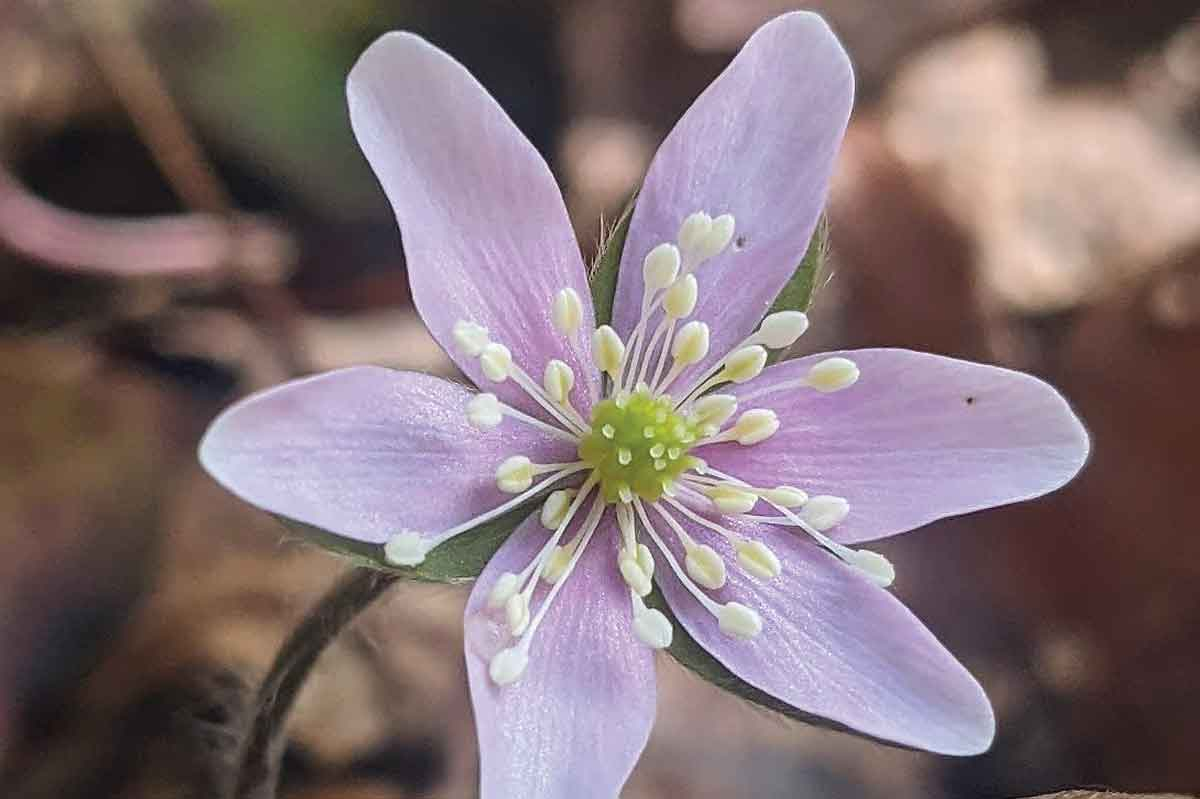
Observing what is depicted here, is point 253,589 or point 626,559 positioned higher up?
point 626,559

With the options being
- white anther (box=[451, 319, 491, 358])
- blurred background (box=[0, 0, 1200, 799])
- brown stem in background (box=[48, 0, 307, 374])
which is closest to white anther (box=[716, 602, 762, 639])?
white anther (box=[451, 319, 491, 358])

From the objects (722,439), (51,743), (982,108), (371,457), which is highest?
(982,108)

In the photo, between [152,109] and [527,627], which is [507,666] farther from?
[152,109]

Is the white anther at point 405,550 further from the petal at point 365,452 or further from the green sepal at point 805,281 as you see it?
the green sepal at point 805,281

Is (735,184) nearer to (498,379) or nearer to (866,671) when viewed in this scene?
(498,379)

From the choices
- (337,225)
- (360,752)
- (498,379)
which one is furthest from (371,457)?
(337,225)
